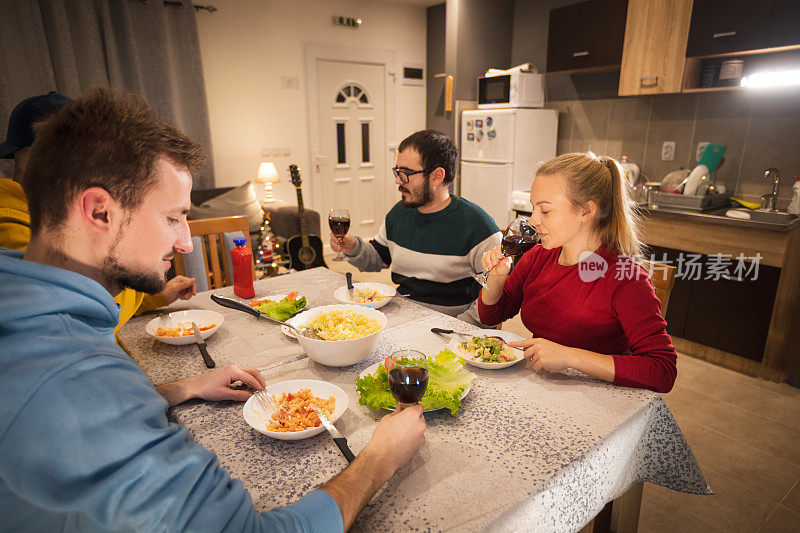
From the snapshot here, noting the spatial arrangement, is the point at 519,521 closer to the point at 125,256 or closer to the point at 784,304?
the point at 125,256

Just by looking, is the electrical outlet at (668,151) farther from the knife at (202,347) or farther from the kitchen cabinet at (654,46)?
the knife at (202,347)

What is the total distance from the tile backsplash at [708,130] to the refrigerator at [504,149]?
14.2 inches

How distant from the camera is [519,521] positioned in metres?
0.77

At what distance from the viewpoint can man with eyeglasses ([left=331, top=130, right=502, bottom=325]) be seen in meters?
1.94

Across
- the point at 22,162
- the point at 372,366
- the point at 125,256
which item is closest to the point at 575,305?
the point at 372,366

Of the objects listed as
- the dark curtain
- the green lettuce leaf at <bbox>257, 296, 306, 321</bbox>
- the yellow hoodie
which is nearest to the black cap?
the yellow hoodie

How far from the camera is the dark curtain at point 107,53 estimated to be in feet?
11.6

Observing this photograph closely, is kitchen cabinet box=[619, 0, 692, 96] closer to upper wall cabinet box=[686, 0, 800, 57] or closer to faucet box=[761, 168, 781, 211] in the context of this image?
upper wall cabinet box=[686, 0, 800, 57]

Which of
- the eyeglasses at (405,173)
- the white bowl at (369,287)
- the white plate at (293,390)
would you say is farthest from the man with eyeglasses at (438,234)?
the white plate at (293,390)

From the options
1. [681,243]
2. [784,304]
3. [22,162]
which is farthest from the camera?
[681,243]

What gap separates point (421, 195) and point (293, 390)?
1137 mm

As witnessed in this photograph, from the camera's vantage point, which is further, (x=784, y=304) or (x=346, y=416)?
(x=784, y=304)

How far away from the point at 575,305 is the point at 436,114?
4919 millimetres

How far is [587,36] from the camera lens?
3.69 m
